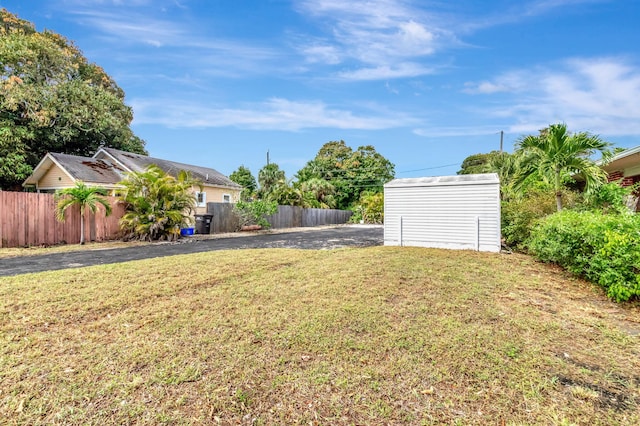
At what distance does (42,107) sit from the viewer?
17.0 metres

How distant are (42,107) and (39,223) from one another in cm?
1118

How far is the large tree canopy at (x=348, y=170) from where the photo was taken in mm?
35812

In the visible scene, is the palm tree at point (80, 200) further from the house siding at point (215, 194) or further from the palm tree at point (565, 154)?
the palm tree at point (565, 154)

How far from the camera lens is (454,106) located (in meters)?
15.2

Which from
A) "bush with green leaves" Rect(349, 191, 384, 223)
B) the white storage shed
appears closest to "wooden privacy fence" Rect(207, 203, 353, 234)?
"bush with green leaves" Rect(349, 191, 384, 223)

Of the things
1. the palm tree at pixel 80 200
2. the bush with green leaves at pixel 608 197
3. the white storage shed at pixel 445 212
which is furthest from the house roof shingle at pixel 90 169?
the bush with green leaves at pixel 608 197

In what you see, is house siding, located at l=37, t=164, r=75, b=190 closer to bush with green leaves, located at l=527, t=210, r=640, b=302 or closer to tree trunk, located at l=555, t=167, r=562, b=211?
bush with green leaves, located at l=527, t=210, r=640, b=302

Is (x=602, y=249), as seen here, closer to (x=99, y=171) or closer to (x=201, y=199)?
(x=201, y=199)

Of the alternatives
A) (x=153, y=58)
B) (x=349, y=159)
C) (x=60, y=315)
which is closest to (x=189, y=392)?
(x=60, y=315)

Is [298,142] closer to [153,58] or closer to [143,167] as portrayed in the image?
[143,167]

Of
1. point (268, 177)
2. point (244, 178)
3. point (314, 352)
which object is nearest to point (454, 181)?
point (314, 352)

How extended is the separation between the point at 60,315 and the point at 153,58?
36.9 ft

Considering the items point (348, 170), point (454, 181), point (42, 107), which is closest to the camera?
point (454, 181)

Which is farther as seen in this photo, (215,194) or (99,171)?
(215,194)
